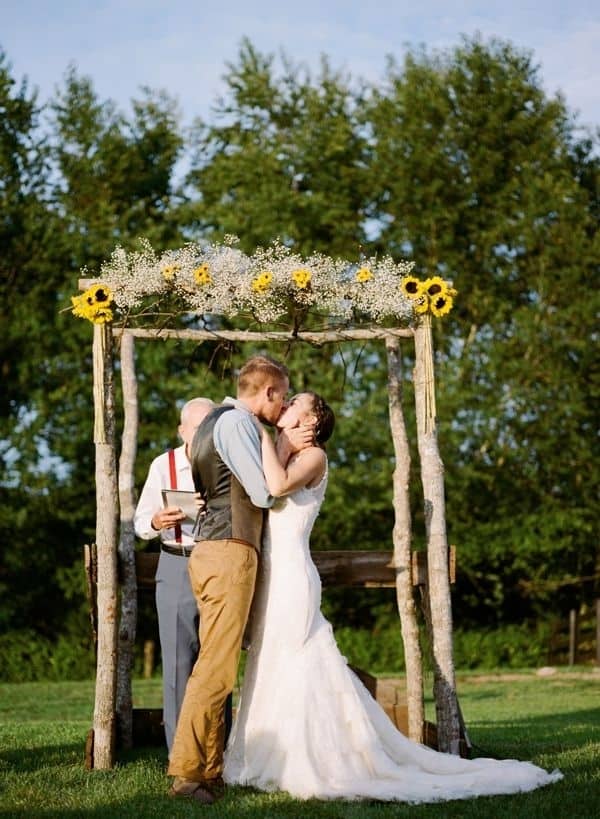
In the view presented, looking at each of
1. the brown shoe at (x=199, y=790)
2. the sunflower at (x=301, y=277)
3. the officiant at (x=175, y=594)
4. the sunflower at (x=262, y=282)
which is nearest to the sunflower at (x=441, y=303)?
the sunflower at (x=301, y=277)

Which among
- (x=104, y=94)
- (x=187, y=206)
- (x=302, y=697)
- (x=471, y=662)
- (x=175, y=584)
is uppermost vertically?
(x=104, y=94)

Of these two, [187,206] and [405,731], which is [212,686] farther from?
[187,206]

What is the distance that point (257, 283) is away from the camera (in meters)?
7.56

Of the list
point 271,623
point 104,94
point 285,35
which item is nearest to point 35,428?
point 104,94

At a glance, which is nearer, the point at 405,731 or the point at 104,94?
the point at 405,731

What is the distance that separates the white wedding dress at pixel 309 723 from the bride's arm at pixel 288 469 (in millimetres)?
150

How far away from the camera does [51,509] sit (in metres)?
21.4

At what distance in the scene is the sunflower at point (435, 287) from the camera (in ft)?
24.7

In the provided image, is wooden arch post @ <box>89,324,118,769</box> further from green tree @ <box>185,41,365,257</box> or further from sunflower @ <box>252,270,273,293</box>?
green tree @ <box>185,41,365,257</box>

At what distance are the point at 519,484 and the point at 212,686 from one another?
1646cm

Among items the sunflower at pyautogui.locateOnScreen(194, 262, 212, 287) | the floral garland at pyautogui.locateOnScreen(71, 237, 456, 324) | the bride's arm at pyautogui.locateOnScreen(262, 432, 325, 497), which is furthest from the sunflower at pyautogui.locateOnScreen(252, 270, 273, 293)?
the bride's arm at pyautogui.locateOnScreen(262, 432, 325, 497)

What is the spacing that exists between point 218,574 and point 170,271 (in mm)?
2064

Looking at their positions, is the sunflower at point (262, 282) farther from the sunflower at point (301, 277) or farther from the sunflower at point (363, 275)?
the sunflower at point (363, 275)

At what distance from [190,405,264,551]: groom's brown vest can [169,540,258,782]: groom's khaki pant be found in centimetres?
6
